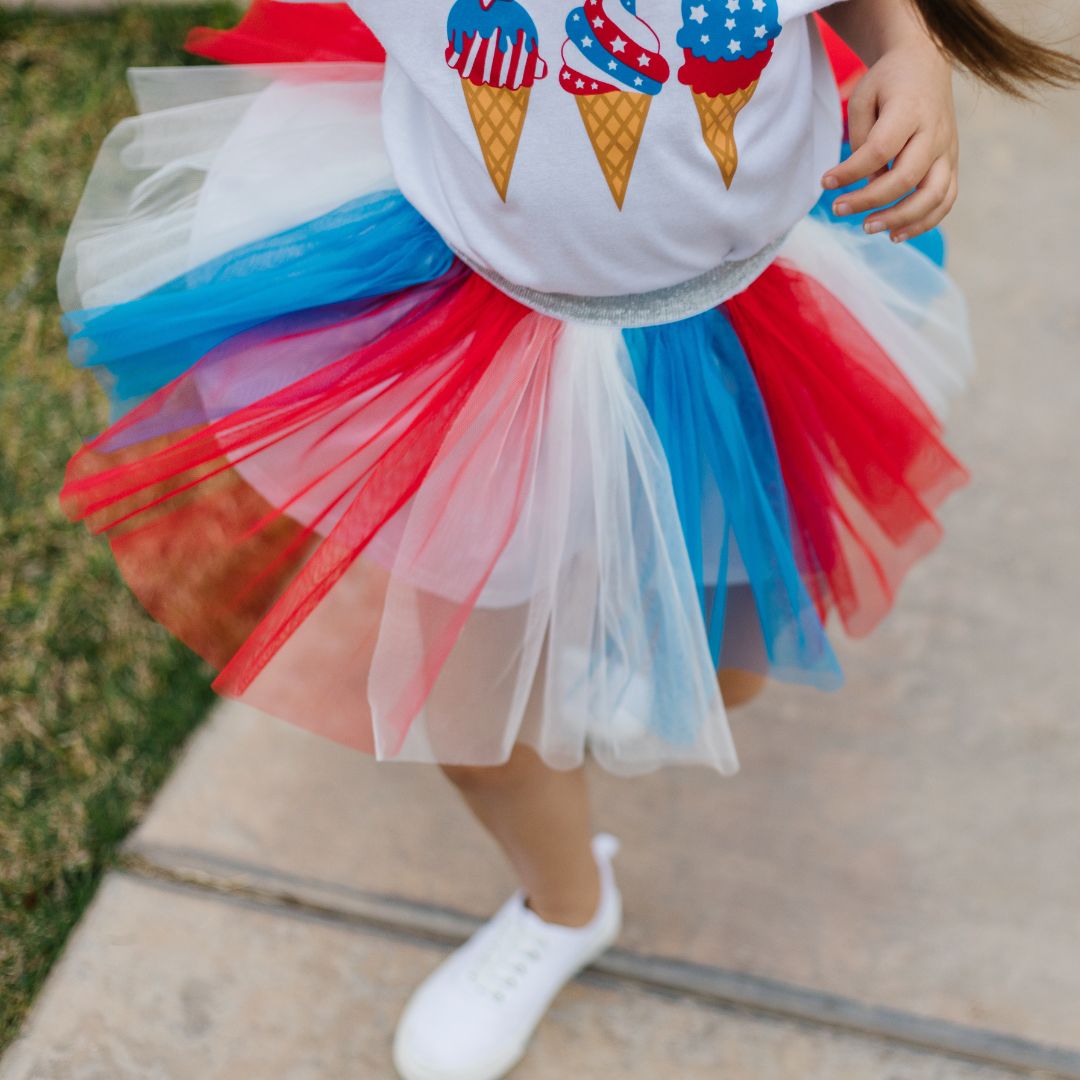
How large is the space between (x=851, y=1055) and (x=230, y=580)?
86cm

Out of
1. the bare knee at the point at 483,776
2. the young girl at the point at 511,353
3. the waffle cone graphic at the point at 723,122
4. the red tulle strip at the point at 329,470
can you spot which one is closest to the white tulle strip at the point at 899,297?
the young girl at the point at 511,353

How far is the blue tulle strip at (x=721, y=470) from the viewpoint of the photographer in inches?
42.5

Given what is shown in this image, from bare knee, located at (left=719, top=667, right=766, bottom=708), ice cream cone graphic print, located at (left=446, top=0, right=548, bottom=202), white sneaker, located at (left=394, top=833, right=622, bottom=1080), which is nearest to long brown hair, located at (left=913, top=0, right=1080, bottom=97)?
ice cream cone graphic print, located at (left=446, top=0, right=548, bottom=202)

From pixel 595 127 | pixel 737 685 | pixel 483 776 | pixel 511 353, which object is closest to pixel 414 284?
pixel 511 353

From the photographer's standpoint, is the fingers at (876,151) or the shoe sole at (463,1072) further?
the shoe sole at (463,1072)

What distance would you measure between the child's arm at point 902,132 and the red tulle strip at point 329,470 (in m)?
0.29

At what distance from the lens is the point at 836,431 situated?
3.86 feet

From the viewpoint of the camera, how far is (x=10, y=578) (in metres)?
1.81

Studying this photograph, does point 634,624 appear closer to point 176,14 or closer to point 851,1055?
point 851,1055

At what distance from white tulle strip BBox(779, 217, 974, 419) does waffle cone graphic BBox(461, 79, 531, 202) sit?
13.0 inches

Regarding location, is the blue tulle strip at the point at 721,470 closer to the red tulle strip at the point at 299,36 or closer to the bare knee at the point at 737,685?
the bare knee at the point at 737,685

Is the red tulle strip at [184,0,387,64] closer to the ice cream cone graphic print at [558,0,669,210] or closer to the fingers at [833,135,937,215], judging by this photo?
the ice cream cone graphic print at [558,0,669,210]

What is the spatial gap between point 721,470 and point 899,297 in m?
0.35

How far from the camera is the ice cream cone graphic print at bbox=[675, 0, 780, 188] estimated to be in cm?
92
